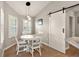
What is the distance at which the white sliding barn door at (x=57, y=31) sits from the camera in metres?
2.09

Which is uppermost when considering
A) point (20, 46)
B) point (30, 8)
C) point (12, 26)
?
point (30, 8)

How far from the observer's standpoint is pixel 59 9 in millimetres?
2088

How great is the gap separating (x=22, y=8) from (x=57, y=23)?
3.73 ft

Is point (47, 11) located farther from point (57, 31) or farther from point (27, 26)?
point (27, 26)

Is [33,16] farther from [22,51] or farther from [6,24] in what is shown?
[22,51]

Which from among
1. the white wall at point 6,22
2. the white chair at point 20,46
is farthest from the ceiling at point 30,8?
the white chair at point 20,46

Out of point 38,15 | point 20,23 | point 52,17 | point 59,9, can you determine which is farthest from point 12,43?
point 59,9

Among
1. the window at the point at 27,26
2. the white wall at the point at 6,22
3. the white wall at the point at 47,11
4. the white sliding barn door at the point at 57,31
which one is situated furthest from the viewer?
the white sliding barn door at the point at 57,31

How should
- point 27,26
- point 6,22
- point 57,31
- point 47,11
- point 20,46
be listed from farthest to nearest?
point 57,31 → point 47,11 → point 20,46 → point 27,26 → point 6,22

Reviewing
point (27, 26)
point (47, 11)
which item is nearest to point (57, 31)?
point (47, 11)

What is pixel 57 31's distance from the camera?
222 centimetres

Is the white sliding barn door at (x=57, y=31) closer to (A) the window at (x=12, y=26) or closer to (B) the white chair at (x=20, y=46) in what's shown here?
(B) the white chair at (x=20, y=46)

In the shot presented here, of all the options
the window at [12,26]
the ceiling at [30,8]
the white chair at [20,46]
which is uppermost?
the ceiling at [30,8]

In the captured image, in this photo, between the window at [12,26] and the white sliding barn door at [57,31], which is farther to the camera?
the white sliding barn door at [57,31]
